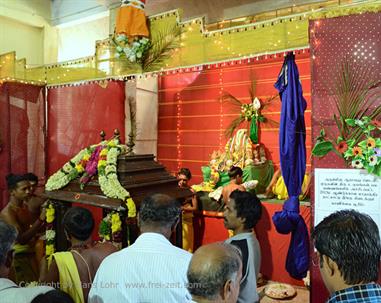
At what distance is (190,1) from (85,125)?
116 inches

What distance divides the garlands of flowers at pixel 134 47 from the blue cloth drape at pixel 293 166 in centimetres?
244

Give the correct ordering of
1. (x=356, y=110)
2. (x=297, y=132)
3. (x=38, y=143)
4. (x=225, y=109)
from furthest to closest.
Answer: (x=225, y=109), (x=38, y=143), (x=297, y=132), (x=356, y=110)

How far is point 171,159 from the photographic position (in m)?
8.16

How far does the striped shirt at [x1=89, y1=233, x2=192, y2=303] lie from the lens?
1.80m

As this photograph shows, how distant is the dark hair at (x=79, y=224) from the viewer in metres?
2.31

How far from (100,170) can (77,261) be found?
50.3 inches

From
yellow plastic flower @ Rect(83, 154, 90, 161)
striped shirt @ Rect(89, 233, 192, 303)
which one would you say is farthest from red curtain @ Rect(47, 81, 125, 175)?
striped shirt @ Rect(89, 233, 192, 303)

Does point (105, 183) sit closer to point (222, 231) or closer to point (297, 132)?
point (297, 132)

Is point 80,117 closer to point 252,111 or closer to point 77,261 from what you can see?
point 252,111

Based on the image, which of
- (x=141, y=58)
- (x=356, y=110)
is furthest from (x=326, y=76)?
(x=141, y=58)

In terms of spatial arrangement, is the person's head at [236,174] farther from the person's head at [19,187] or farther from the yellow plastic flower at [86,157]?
the person's head at [19,187]

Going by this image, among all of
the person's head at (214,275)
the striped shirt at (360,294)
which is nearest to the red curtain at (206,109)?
the striped shirt at (360,294)

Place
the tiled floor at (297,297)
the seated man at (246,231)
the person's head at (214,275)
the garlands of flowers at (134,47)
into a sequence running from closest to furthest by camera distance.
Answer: the person's head at (214,275)
the seated man at (246,231)
the tiled floor at (297,297)
the garlands of flowers at (134,47)

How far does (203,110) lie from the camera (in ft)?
25.5
